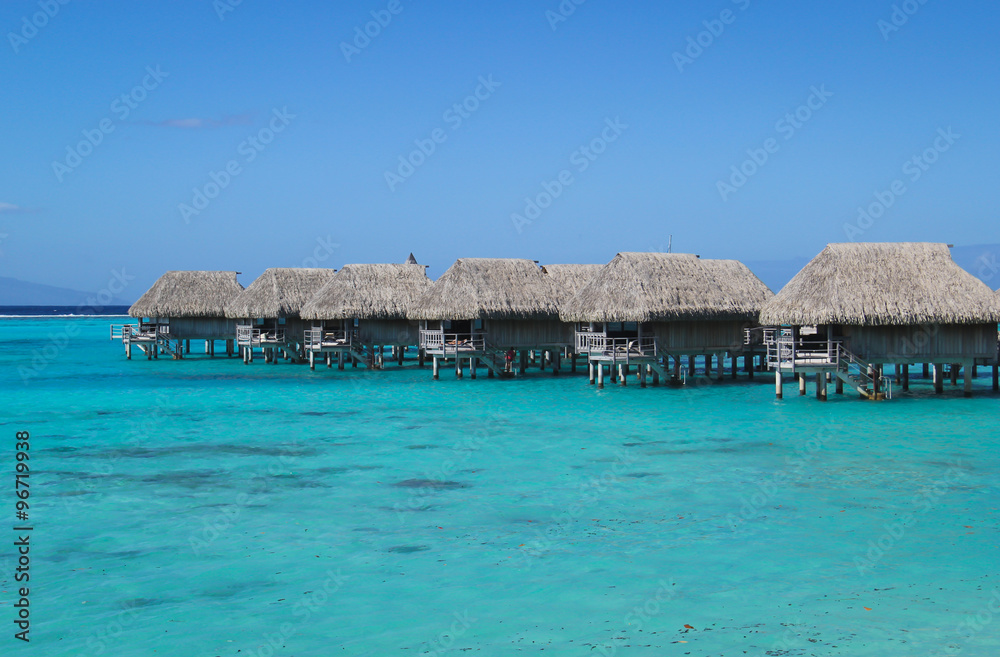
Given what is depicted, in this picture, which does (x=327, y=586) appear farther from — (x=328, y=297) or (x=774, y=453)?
(x=328, y=297)

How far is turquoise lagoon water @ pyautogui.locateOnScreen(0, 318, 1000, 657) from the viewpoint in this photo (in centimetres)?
896

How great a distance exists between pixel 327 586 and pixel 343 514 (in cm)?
323

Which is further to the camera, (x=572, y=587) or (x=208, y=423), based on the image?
(x=208, y=423)

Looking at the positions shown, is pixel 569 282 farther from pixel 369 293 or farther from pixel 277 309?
pixel 277 309

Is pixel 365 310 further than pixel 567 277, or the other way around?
pixel 365 310

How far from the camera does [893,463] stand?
1709 centimetres

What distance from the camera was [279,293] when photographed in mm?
44250

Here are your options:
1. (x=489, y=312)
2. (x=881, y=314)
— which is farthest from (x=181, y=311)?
(x=881, y=314)

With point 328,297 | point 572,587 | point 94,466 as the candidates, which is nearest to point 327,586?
point 572,587

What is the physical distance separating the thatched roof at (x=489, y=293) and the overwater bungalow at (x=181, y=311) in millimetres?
16255

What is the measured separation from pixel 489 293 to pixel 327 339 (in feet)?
31.5

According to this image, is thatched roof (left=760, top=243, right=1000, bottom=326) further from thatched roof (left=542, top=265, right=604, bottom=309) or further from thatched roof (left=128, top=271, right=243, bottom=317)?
thatched roof (left=128, top=271, right=243, bottom=317)

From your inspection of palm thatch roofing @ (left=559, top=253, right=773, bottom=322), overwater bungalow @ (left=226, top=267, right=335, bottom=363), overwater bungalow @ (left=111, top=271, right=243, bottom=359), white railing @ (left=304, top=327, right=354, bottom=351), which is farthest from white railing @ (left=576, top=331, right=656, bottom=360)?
overwater bungalow @ (left=111, top=271, right=243, bottom=359)

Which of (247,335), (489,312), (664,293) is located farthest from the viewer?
(247,335)
